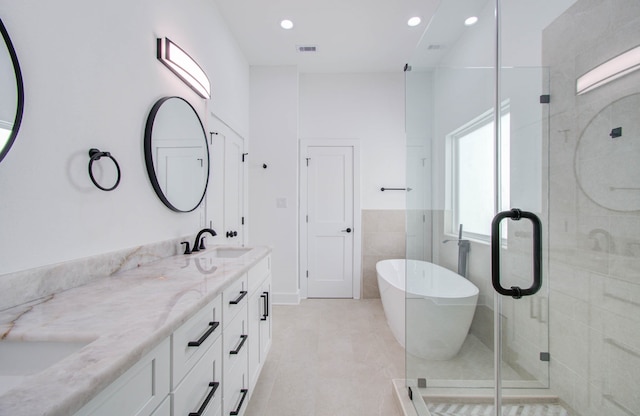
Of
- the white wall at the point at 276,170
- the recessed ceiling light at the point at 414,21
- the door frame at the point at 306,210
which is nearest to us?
the recessed ceiling light at the point at 414,21

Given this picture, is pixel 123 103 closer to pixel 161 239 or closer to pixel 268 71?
pixel 161 239

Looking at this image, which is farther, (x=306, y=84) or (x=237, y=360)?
(x=306, y=84)

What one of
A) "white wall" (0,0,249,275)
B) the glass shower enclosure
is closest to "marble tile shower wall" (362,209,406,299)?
the glass shower enclosure

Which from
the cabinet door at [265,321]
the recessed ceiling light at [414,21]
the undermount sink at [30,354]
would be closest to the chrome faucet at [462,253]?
the cabinet door at [265,321]

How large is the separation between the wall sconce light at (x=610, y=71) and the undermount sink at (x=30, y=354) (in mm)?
1948

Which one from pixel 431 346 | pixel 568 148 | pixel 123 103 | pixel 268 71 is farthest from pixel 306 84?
pixel 431 346

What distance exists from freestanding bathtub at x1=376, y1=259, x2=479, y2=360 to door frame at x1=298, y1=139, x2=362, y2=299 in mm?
1614

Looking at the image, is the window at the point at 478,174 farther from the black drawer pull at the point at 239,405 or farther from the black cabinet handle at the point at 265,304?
the black drawer pull at the point at 239,405

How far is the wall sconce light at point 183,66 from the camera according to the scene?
164 cm

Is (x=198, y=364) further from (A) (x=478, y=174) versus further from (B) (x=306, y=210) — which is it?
(B) (x=306, y=210)

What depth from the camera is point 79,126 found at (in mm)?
1111

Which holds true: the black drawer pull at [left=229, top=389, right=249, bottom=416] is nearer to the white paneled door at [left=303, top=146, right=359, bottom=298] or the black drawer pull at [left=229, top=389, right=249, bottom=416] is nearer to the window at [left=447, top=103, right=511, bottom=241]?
the window at [left=447, top=103, right=511, bottom=241]

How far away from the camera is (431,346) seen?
182 cm

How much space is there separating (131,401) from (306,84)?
384 centimetres
